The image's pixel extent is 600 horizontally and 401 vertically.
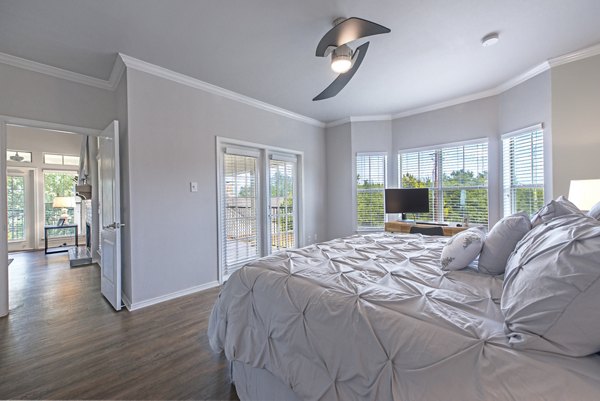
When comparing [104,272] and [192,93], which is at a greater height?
[192,93]

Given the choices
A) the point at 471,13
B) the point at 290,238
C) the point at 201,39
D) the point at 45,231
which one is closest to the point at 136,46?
the point at 201,39

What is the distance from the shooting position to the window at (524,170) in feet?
10.5

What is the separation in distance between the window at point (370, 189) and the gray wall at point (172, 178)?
2385mm

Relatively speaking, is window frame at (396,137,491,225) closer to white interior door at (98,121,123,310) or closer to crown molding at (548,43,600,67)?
crown molding at (548,43,600,67)

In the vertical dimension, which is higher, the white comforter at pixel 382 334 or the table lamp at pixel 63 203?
the table lamp at pixel 63 203

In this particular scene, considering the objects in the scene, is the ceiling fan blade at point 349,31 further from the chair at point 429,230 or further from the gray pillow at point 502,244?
the chair at point 429,230

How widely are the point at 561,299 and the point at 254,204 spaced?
12.4ft

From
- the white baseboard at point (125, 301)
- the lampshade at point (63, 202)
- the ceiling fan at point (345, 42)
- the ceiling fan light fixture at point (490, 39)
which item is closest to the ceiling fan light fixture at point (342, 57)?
the ceiling fan at point (345, 42)

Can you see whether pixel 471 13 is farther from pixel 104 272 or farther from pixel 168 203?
pixel 104 272

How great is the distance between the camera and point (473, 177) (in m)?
4.03

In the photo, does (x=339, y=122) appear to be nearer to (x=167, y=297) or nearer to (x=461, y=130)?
(x=461, y=130)

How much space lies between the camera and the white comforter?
2.40 ft

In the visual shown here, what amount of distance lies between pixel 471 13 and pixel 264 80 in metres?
2.27

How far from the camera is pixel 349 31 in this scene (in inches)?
78.6
